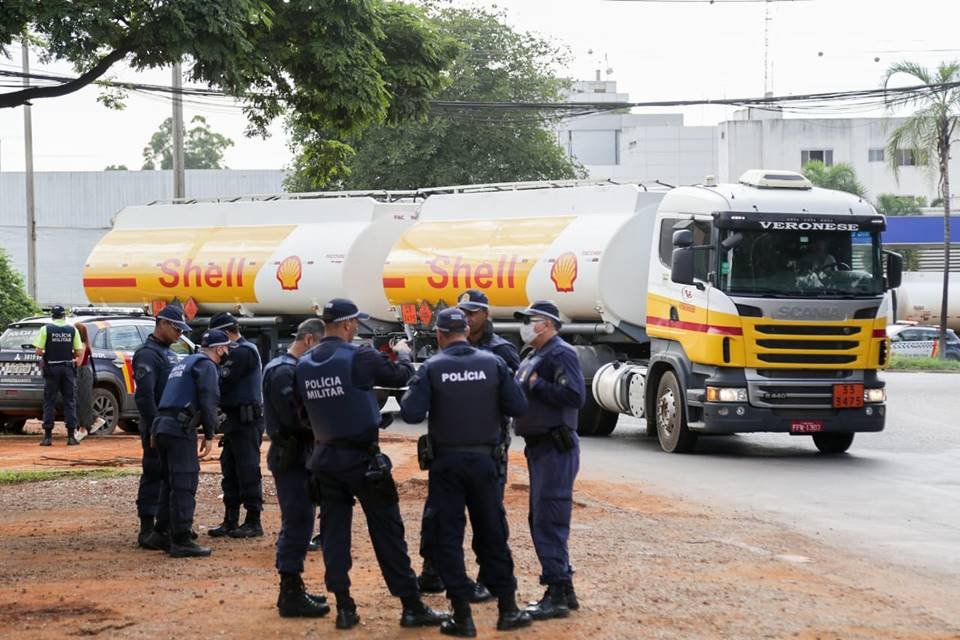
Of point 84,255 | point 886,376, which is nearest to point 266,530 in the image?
point 886,376

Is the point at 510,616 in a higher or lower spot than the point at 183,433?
lower

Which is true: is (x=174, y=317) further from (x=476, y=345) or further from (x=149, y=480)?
(x=476, y=345)

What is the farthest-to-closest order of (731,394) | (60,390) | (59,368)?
(60,390), (59,368), (731,394)

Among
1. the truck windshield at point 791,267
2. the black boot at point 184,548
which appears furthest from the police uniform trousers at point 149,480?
the truck windshield at point 791,267

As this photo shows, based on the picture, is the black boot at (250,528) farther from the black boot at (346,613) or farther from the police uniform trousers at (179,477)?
the black boot at (346,613)

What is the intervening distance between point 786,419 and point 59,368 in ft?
32.0

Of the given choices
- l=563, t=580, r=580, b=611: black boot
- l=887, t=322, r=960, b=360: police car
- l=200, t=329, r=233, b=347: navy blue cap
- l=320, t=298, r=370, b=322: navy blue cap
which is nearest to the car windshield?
l=200, t=329, r=233, b=347: navy blue cap

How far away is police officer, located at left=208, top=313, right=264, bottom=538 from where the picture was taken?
11.9 meters

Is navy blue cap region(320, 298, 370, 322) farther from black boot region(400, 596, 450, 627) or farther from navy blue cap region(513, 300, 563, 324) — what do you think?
black boot region(400, 596, 450, 627)

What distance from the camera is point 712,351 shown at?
684 inches

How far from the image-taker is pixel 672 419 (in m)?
18.5

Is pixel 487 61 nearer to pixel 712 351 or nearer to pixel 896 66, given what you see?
pixel 896 66

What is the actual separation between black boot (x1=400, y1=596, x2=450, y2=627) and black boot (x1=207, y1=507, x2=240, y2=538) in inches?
149

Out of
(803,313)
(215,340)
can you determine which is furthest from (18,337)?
(803,313)
